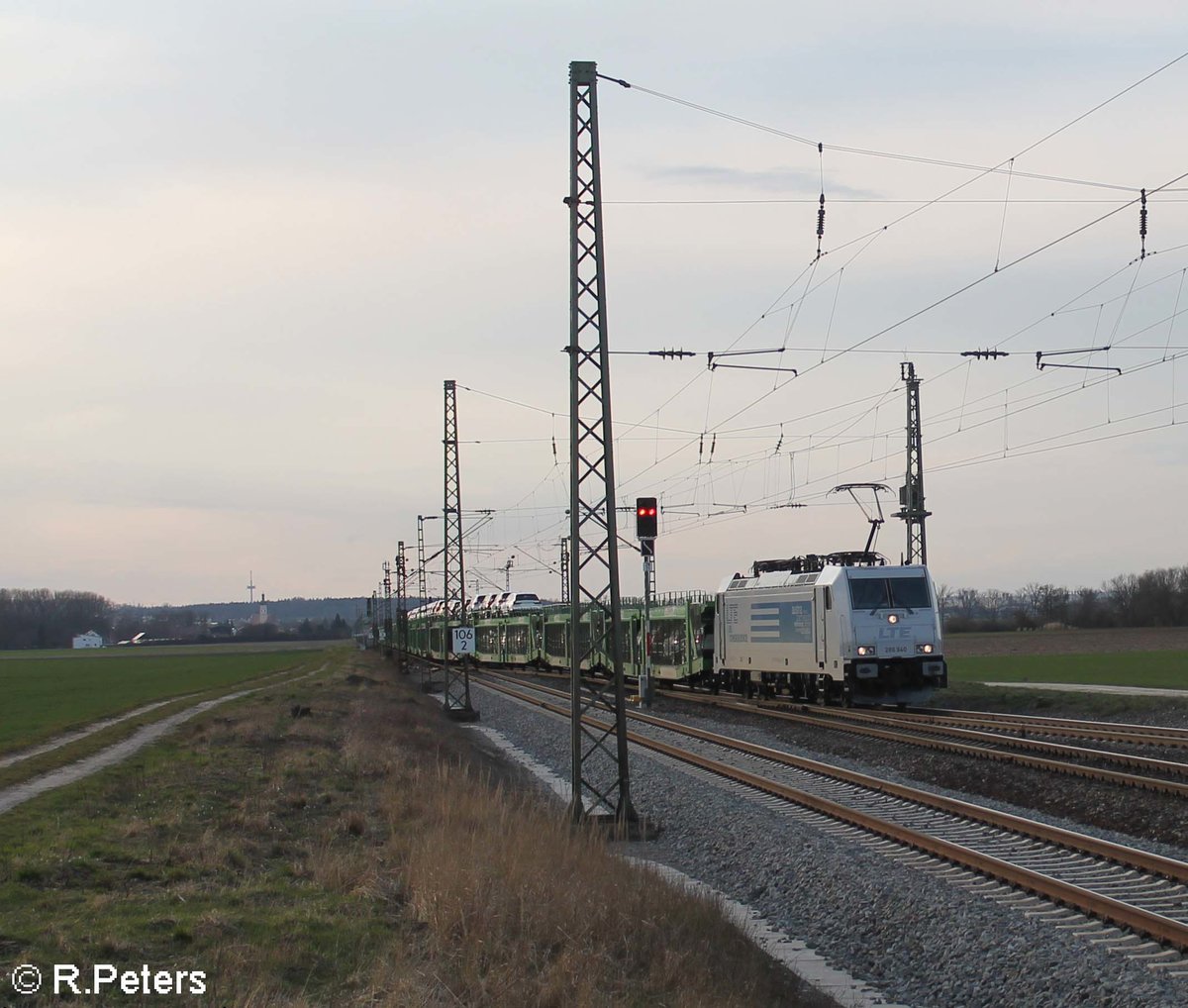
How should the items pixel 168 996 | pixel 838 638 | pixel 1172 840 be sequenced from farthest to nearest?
pixel 838 638 < pixel 1172 840 < pixel 168 996

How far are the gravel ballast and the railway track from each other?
360 millimetres

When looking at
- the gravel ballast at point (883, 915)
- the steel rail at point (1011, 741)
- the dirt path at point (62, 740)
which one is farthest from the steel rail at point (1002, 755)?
the dirt path at point (62, 740)

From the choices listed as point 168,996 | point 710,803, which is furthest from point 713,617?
point 168,996

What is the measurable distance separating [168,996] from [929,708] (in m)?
28.8

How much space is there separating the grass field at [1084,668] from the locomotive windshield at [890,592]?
1067 centimetres

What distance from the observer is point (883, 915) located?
11805 millimetres

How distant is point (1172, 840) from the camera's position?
1495cm

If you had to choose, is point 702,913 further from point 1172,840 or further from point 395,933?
point 1172,840

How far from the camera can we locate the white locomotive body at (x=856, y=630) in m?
32.2

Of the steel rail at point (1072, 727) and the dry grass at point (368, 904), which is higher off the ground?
the steel rail at point (1072, 727)

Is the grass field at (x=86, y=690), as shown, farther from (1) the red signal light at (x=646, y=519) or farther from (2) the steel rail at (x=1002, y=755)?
(2) the steel rail at (x=1002, y=755)

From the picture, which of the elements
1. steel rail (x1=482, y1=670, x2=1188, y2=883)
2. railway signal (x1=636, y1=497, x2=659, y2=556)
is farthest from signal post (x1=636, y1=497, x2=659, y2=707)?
steel rail (x1=482, y1=670, x2=1188, y2=883)

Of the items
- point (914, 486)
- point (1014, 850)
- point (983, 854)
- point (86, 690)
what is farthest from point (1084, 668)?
point (86, 690)

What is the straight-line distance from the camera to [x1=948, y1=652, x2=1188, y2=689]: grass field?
146 ft
